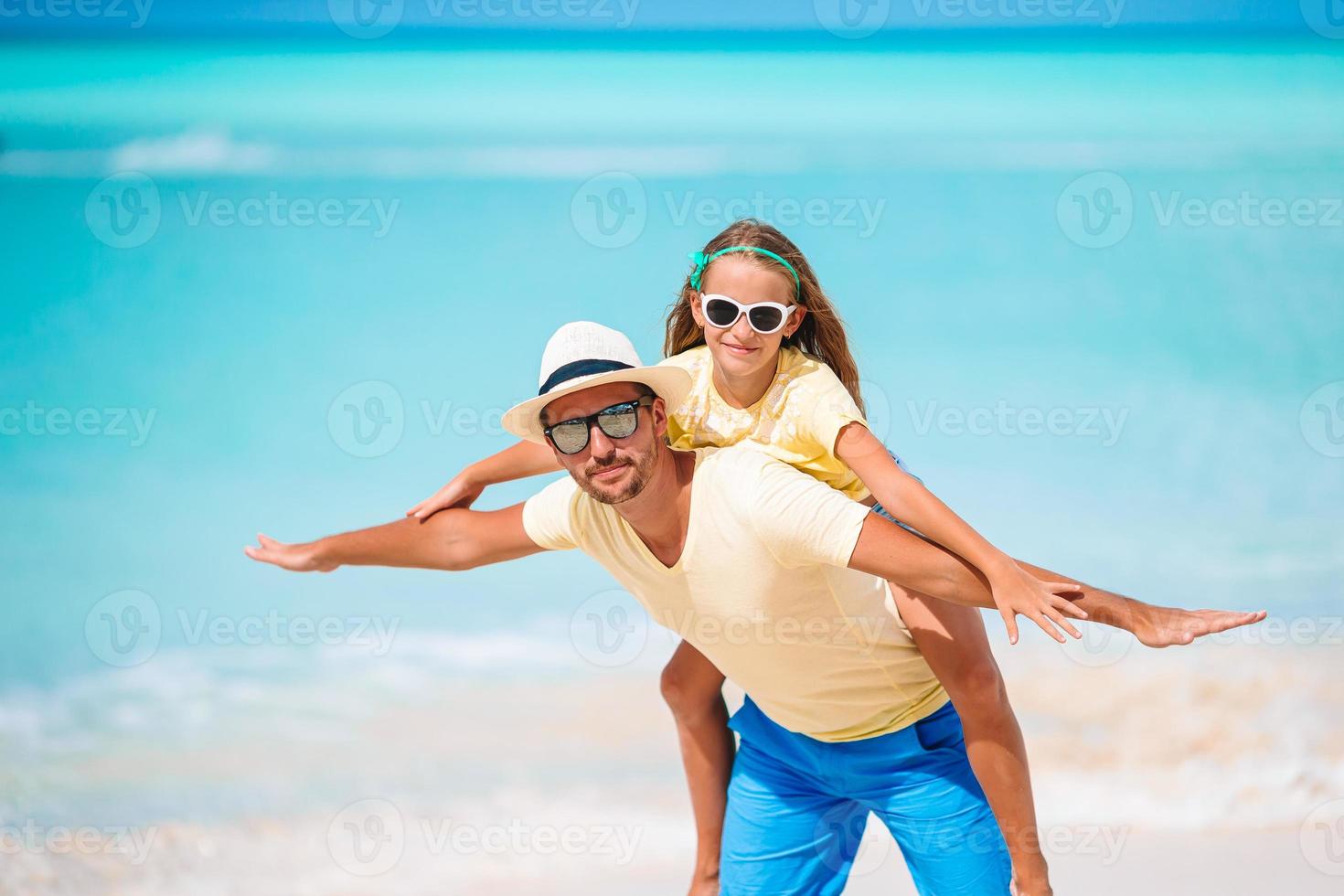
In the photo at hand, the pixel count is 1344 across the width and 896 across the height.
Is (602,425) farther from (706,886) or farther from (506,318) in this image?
(506,318)

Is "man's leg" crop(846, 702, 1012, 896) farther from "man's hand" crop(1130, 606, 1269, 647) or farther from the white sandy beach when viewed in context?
the white sandy beach

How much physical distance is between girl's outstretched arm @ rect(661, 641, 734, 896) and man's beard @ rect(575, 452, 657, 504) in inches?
37.7

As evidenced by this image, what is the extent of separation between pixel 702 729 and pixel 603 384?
1219mm

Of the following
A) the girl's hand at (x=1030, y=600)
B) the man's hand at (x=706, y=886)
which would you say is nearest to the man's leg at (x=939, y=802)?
the man's hand at (x=706, y=886)

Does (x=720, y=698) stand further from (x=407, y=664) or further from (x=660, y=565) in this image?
(x=407, y=664)

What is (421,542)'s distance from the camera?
10.4 ft

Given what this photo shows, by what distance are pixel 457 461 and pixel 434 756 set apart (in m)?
2.72

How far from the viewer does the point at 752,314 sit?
3.20 metres

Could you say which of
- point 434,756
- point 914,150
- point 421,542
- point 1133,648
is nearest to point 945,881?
point 421,542

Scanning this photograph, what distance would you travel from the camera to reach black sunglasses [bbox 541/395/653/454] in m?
2.81

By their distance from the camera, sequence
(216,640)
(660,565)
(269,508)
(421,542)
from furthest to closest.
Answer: (269,508), (216,640), (421,542), (660,565)

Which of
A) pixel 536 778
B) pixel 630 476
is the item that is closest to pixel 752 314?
pixel 630 476

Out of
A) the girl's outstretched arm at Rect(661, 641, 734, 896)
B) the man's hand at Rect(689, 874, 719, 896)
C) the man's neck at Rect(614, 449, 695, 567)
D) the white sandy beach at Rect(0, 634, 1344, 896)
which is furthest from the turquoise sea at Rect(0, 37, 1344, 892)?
the man's neck at Rect(614, 449, 695, 567)

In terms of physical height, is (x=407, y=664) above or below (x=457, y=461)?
below
